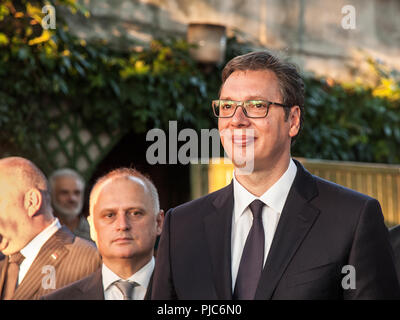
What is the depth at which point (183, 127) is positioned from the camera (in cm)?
665

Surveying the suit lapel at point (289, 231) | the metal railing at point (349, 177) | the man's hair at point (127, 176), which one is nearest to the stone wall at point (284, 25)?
the metal railing at point (349, 177)

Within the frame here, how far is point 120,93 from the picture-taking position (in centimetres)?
621

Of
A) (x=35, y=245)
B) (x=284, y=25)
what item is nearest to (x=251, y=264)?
(x=35, y=245)

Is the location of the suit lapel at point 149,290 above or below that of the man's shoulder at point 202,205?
below

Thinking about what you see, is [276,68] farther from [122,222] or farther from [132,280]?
[132,280]

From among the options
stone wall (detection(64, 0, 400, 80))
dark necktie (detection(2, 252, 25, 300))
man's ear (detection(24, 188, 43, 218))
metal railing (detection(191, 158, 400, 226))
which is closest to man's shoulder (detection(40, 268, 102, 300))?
dark necktie (detection(2, 252, 25, 300))

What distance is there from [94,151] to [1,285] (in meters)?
4.24

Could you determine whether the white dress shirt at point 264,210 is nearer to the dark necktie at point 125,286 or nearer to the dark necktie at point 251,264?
the dark necktie at point 251,264

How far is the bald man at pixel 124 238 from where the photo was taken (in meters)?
1.79

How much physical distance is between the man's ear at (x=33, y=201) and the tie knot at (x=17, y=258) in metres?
0.13

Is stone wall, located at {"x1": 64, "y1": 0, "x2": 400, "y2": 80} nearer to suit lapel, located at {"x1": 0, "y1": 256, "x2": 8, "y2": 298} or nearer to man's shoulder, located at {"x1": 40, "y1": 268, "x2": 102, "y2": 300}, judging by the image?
suit lapel, located at {"x1": 0, "y1": 256, "x2": 8, "y2": 298}

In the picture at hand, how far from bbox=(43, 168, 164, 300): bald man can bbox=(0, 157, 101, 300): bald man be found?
8.8 inches

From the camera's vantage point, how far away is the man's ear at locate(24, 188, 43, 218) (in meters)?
2.11

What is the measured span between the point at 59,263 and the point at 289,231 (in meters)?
0.86
